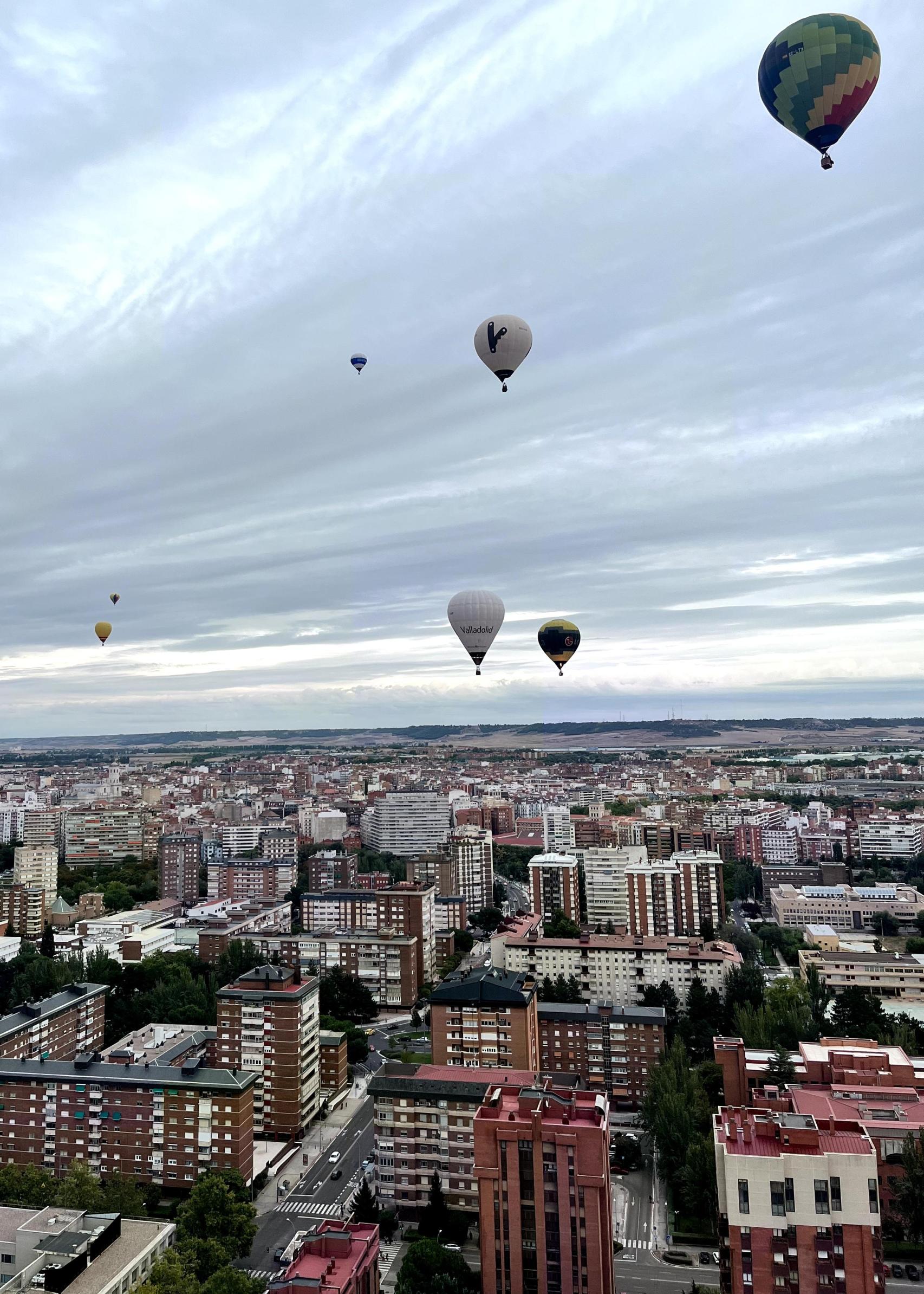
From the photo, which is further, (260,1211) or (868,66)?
(260,1211)

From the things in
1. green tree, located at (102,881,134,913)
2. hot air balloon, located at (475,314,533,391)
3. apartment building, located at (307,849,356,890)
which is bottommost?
green tree, located at (102,881,134,913)

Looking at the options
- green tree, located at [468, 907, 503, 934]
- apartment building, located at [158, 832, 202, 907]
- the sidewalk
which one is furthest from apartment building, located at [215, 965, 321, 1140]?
apartment building, located at [158, 832, 202, 907]

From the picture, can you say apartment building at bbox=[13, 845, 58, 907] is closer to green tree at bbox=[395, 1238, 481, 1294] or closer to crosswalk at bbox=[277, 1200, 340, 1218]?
crosswalk at bbox=[277, 1200, 340, 1218]

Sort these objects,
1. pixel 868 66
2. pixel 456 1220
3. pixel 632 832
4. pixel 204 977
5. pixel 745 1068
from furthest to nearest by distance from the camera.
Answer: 1. pixel 632 832
2. pixel 204 977
3. pixel 745 1068
4. pixel 456 1220
5. pixel 868 66

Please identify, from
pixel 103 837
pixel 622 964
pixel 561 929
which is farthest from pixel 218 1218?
pixel 103 837

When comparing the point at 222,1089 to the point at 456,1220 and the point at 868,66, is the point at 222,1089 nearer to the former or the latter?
the point at 456,1220

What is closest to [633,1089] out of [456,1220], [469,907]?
[456,1220]
